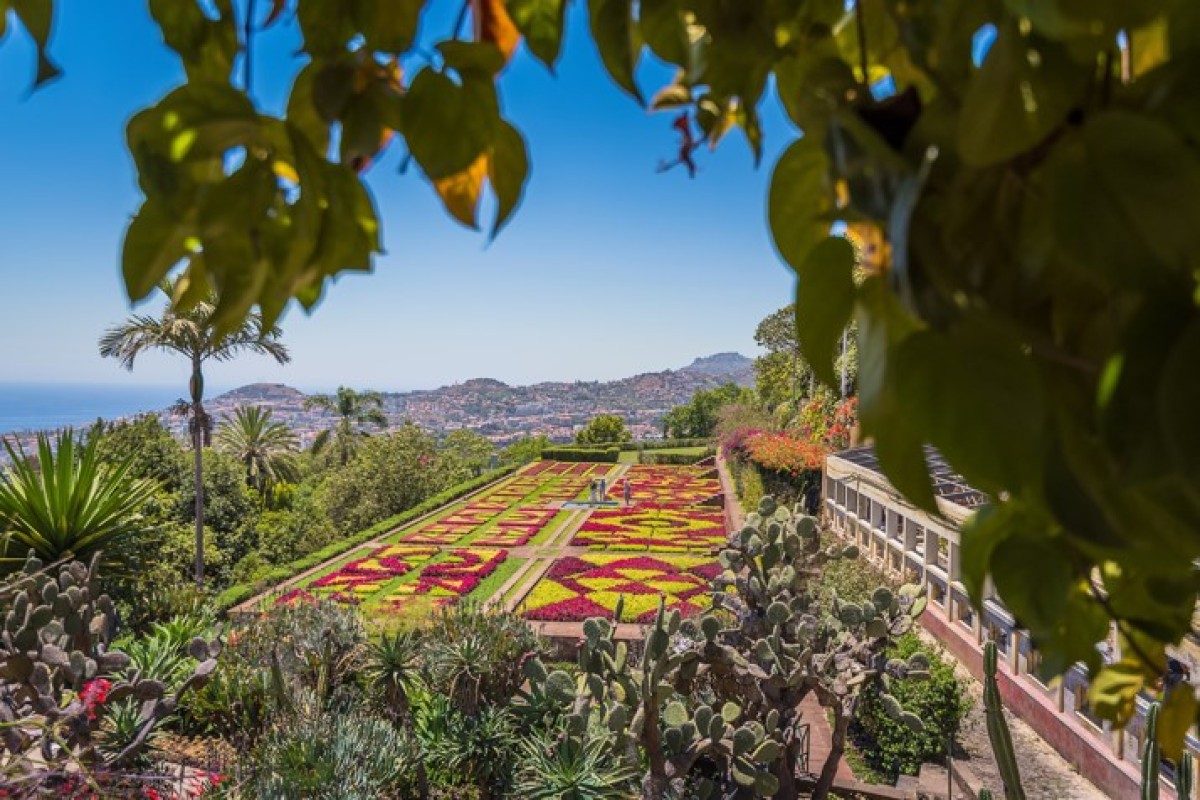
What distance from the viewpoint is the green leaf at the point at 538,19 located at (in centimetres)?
43

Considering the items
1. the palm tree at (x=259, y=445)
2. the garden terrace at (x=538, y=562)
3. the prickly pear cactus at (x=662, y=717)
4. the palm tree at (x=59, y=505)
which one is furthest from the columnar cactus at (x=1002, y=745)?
the palm tree at (x=259, y=445)

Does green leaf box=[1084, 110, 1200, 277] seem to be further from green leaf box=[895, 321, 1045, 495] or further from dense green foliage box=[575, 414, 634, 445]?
dense green foliage box=[575, 414, 634, 445]

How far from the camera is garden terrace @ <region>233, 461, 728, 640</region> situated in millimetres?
10695

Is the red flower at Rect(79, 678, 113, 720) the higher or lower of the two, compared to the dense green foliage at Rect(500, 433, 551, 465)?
higher

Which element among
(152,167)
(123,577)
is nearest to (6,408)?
(123,577)

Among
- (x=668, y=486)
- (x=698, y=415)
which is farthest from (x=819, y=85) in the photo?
(x=698, y=415)

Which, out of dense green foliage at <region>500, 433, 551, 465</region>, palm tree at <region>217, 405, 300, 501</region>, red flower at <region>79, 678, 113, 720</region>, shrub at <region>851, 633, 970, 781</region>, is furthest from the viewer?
dense green foliage at <region>500, 433, 551, 465</region>

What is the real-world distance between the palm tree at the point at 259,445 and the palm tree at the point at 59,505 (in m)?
17.5

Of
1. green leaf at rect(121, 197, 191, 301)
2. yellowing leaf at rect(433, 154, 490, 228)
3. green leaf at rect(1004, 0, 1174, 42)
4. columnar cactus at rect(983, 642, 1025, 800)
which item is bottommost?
columnar cactus at rect(983, 642, 1025, 800)

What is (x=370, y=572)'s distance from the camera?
13.5 metres

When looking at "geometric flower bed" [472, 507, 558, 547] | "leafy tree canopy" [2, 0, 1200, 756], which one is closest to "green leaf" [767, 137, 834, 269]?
"leafy tree canopy" [2, 0, 1200, 756]

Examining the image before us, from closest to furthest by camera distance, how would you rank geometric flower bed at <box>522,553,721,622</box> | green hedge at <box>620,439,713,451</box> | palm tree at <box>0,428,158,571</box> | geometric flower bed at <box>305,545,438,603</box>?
palm tree at <box>0,428,158,571</box>
geometric flower bed at <box>522,553,721,622</box>
geometric flower bed at <box>305,545,438,603</box>
green hedge at <box>620,439,713,451</box>

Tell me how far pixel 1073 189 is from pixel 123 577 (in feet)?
27.5

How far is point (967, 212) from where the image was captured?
23 centimetres
